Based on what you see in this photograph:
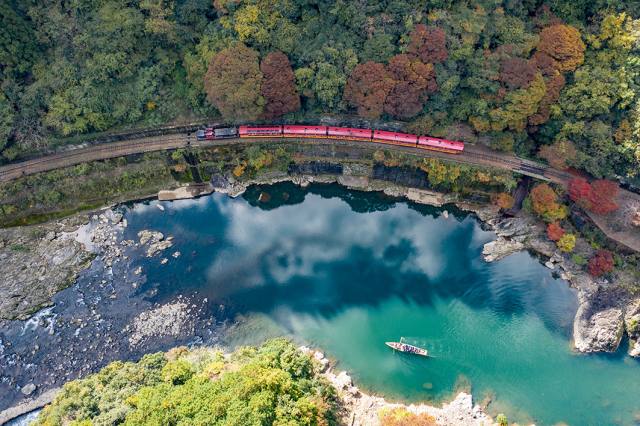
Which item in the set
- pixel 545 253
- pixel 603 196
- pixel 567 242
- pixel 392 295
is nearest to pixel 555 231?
pixel 567 242

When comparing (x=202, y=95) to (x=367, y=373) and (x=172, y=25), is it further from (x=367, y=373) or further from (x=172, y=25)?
(x=367, y=373)

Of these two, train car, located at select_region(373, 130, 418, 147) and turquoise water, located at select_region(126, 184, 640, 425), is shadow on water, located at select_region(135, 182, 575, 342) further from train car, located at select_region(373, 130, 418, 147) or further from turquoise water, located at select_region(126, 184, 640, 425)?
train car, located at select_region(373, 130, 418, 147)

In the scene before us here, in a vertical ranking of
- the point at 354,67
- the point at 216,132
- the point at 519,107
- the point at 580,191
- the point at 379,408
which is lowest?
the point at 379,408

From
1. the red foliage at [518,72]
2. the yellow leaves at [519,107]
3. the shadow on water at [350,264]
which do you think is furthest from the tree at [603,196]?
the red foliage at [518,72]

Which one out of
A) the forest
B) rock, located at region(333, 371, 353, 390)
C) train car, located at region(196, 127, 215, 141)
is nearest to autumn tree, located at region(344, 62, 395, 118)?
the forest

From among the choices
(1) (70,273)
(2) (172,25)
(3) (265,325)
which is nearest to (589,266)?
(3) (265,325)

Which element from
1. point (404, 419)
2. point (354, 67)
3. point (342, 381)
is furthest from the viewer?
point (354, 67)

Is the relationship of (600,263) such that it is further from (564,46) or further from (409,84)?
(409,84)
